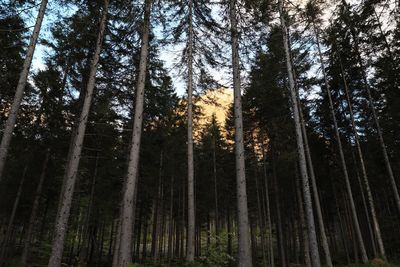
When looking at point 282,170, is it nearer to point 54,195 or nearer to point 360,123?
point 360,123

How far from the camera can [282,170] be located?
71.8 feet

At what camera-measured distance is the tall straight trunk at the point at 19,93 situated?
8859mm

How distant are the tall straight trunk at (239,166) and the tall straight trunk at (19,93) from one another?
7.75 meters

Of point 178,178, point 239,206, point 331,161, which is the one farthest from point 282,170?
point 239,206

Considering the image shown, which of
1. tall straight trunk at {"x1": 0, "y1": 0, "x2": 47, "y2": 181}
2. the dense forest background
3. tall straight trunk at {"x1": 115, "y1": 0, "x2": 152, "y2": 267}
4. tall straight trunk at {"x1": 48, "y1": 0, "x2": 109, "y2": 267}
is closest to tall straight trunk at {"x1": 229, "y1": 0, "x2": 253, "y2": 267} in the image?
the dense forest background

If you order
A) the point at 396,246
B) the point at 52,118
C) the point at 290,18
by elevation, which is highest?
the point at 290,18

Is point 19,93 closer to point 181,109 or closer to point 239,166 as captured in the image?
point 239,166

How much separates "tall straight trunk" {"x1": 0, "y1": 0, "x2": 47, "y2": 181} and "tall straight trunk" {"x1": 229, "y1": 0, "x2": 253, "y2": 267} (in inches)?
305

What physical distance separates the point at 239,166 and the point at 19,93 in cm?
835

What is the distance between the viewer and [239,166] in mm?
9367

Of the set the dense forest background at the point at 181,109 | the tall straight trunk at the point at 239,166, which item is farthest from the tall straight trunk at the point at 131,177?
the tall straight trunk at the point at 239,166

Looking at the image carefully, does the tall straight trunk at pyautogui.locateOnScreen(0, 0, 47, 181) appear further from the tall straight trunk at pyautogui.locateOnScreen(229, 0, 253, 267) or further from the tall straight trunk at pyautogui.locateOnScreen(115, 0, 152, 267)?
the tall straight trunk at pyautogui.locateOnScreen(229, 0, 253, 267)

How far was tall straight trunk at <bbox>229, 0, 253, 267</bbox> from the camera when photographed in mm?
8422

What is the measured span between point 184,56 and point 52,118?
8926 mm
